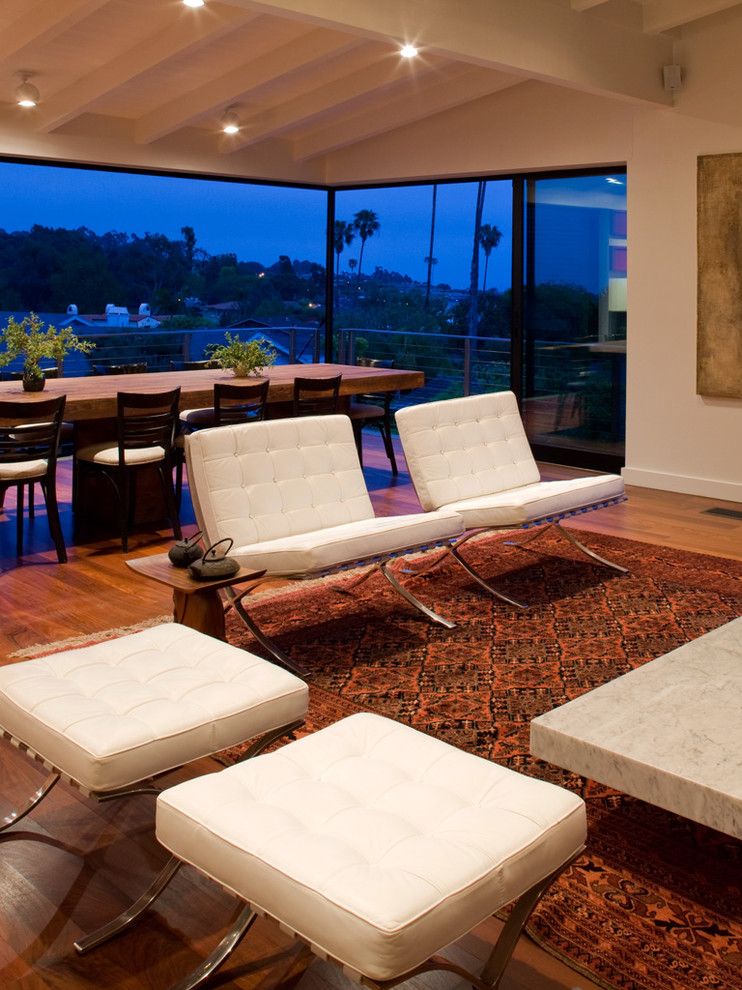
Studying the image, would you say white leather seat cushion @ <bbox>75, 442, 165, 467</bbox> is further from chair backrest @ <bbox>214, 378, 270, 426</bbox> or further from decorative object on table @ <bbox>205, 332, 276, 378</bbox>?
decorative object on table @ <bbox>205, 332, 276, 378</bbox>

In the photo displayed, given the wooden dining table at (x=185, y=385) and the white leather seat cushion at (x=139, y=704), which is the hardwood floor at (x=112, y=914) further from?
the wooden dining table at (x=185, y=385)

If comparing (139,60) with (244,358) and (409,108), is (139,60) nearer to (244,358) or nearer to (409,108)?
(244,358)

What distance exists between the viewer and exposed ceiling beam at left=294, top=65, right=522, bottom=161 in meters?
7.63

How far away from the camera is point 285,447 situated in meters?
4.46

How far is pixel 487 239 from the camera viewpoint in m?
8.68

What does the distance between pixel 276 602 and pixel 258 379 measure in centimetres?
235

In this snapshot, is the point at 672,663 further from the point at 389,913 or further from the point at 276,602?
the point at 276,602

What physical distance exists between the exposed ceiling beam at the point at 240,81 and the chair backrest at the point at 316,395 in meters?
2.13

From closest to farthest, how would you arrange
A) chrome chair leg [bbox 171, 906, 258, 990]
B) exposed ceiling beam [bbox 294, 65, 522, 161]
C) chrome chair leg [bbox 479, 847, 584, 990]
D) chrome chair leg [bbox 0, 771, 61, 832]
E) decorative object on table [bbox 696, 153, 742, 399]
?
1. chrome chair leg [bbox 479, 847, 584, 990]
2. chrome chair leg [bbox 171, 906, 258, 990]
3. chrome chair leg [bbox 0, 771, 61, 832]
4. decorative object on table [bbox 696, 153, 742, 399]
5. exposed ceiling beam [bbox 294, 65, 522, 161]

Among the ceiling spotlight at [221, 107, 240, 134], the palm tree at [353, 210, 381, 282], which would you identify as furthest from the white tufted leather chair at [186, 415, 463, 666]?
the palm tree at [353, 210, 381, 282]

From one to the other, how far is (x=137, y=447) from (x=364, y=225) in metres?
4.80

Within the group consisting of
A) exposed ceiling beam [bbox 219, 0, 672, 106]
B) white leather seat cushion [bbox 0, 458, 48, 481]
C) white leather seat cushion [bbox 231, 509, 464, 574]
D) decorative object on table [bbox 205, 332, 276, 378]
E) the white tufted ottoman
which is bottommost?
the white tufted ottoman

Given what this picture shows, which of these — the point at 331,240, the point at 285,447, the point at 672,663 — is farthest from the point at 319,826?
the point at 331,240

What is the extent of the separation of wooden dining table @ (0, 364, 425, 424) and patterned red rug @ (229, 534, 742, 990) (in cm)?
166
